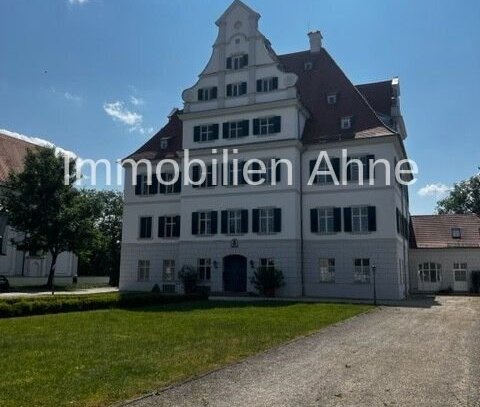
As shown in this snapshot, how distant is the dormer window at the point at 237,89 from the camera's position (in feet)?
119

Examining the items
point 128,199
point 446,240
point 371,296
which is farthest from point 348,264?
point 128,199

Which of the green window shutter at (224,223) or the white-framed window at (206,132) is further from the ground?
the white-framed window at (206,132)

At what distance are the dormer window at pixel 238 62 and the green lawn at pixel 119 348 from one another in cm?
2120

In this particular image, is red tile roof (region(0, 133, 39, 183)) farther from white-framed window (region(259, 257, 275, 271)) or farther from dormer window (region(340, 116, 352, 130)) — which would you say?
dormer window (region(340, 116, 352, 130))

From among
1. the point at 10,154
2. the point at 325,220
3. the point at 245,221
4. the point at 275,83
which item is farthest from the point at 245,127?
the point at 10,154

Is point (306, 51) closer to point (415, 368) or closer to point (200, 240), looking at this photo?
point (200, 240)

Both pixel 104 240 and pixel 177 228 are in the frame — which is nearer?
pixel 177 228

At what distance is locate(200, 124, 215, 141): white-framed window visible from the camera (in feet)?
121

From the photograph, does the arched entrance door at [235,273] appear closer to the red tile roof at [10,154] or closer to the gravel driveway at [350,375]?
the gravel driveway at [350,375]

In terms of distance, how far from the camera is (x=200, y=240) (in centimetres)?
3606

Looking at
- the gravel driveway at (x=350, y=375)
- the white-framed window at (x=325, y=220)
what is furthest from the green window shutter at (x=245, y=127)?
the gravel driveway at (x=350, y=375)

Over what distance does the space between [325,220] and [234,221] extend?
6.15 meters

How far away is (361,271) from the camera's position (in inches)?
1275

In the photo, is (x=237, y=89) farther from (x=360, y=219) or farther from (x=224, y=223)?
(x=360, y=219)
